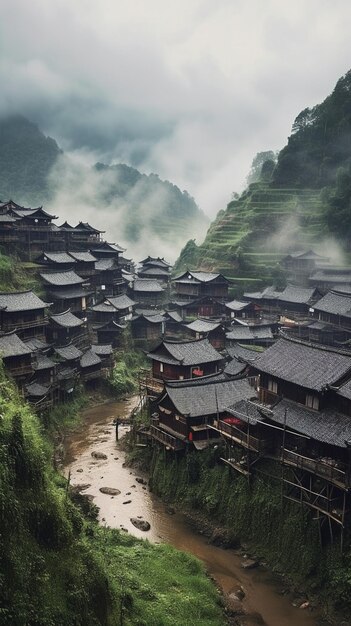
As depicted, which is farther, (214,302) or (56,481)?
(214,302)

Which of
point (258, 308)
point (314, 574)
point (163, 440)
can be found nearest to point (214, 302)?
point (258, 308)

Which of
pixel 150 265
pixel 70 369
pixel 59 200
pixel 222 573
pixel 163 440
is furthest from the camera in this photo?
pixel 59 200

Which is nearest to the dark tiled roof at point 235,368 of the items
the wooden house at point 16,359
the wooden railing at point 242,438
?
the wooden railing at point 242,438

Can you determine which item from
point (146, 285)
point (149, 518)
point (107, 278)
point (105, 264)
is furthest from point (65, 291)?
point (149, 518)

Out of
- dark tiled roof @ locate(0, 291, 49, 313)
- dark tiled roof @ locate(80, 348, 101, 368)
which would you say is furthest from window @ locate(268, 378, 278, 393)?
dark tiled roof @ locate(0, 291, 49, 313)

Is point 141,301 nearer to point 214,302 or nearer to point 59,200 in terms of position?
point 214,302

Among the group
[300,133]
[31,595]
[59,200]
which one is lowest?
[31,595]

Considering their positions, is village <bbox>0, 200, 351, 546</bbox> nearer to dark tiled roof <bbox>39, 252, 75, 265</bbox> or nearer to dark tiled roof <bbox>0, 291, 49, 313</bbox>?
dark tiled roof <bbox>0, 291, 49, 313</bbox>
